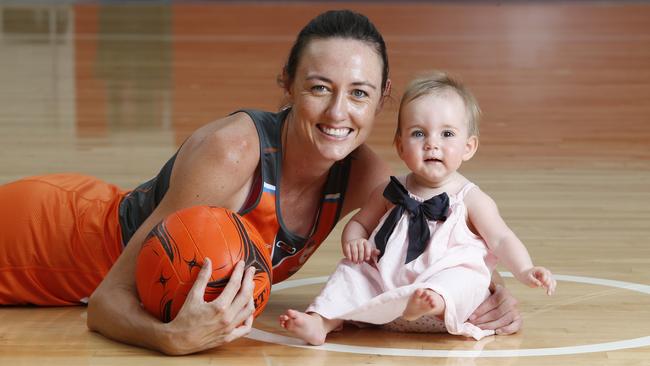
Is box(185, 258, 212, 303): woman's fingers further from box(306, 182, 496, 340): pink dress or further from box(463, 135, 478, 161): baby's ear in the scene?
box(463, 135, 478, 161): baby's ear

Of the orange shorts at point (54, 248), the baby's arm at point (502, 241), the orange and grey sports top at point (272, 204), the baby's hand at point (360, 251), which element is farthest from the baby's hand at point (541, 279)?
the orange shorts at point (54, 248)

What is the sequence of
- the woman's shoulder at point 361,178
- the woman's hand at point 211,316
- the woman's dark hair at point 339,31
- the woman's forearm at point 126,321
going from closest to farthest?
the woman's hand at point 211,316 < the woman's forearm at point 126,321 < the woman's dark hair at point 339,31 < the woman's shoulder at point 361,178

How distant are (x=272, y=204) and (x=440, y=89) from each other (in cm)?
49

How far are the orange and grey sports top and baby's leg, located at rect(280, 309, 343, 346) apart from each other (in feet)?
0.81

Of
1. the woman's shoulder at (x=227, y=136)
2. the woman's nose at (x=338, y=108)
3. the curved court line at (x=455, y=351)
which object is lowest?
the curved court line at (x=455, y=351)

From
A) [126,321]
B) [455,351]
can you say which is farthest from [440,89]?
[126,321]

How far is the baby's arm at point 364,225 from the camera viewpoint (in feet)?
9.21

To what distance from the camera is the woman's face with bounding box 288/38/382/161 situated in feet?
9.05

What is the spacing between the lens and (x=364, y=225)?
2.93 meters

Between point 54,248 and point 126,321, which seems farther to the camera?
point 54,248

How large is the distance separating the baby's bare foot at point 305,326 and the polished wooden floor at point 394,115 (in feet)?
0.10

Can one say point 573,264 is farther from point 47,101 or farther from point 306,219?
point 47,101

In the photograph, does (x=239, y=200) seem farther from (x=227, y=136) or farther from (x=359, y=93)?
(x=359, y=93)

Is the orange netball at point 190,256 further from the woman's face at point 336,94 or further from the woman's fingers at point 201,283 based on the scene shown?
the woman's face at point 336,94
